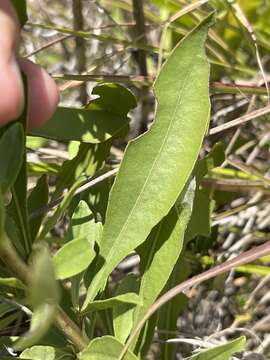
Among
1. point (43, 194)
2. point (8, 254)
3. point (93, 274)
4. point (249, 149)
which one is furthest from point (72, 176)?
point (249, 149)

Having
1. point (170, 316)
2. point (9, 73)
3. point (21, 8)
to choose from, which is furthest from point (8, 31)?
point (170, 316)

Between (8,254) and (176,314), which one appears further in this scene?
(176,314)

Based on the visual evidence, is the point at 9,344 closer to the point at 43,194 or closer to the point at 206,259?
the point at 43,194

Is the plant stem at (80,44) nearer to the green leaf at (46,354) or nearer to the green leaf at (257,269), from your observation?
the green leaf at (257,269)

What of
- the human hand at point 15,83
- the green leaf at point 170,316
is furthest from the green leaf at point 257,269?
the human hand at point 15,83

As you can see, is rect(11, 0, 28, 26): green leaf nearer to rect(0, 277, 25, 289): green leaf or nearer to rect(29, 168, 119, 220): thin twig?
rect(29, 168, 119, 220): thin twig

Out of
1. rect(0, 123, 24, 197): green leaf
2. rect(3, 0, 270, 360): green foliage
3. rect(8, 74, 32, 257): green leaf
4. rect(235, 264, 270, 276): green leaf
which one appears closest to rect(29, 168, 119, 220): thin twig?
rect(3, 0, 270, 360): green foliage
